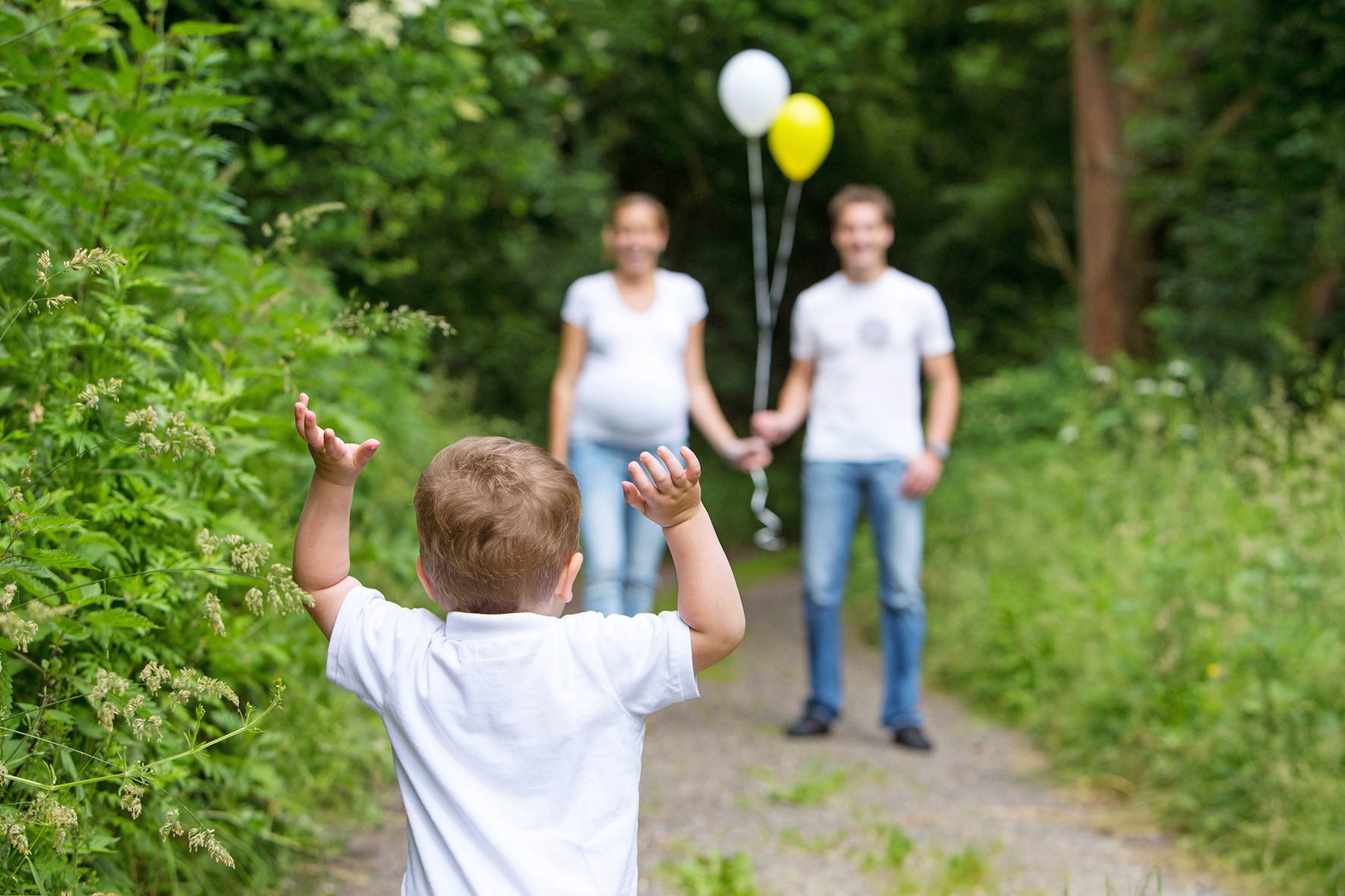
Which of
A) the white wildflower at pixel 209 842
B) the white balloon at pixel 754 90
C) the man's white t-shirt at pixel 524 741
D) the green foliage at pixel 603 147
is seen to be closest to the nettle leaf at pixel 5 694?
the white wildflower at pixel 209 842

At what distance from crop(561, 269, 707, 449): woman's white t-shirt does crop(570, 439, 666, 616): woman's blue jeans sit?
68mm

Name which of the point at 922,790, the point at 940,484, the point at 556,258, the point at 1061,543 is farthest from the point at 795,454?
the point at 922,790

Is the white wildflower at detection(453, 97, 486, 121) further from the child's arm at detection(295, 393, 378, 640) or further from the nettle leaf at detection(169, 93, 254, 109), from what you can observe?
the child's arm at detection(295, 393, 378, 640)

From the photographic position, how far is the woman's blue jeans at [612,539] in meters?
3.77

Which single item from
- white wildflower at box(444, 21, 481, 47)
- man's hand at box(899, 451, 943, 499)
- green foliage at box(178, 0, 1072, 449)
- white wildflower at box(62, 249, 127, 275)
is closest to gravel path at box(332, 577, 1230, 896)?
man's hand at box(899, 451, 943, 499)

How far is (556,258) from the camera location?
1495 centimetres

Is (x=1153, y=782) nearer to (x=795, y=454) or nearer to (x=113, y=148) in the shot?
(x=113, y=148)

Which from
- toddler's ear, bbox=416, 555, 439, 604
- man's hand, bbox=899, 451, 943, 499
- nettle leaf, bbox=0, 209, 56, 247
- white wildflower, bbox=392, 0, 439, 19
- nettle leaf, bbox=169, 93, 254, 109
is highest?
white wildflower, bbox=392, 0, 439, 19

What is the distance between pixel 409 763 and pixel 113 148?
1.33m

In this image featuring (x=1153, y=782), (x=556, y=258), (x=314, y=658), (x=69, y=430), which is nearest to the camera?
(x=69, y=430)

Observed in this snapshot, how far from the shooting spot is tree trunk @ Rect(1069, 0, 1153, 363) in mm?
9375

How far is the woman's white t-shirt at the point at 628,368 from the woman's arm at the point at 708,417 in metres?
0.11

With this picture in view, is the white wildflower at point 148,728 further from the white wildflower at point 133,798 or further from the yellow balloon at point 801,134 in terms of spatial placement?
the yellow balloon at point 801,134

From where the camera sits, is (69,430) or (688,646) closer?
(688,646)
